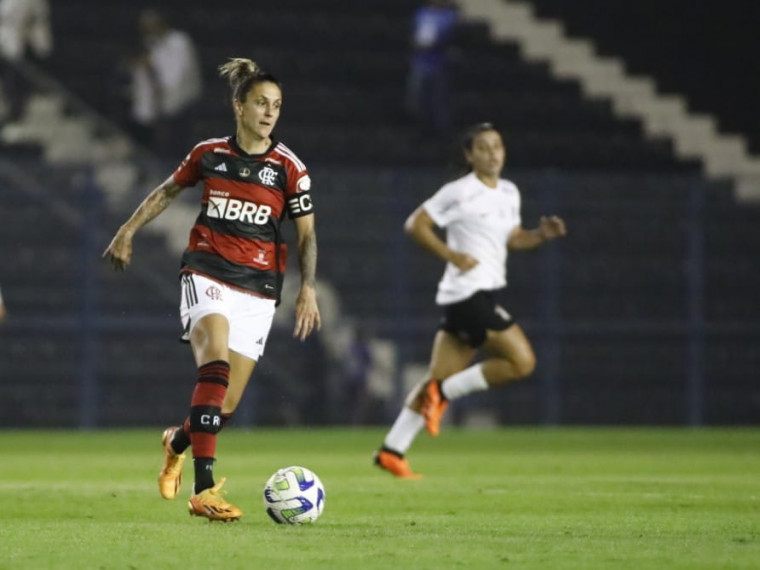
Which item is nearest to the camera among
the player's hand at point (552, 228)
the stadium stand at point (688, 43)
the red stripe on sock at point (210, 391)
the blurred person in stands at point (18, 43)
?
the red stripe on sock at point (210, 391)

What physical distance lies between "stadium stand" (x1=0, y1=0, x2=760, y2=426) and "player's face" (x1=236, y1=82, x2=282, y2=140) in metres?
10.5

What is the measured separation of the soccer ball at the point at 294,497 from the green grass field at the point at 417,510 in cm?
9

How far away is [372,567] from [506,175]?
13.8 metres

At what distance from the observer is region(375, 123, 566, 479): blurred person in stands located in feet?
41.0

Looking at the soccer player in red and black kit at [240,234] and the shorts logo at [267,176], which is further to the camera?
the shorts logo at [267,176]

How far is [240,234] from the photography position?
8.99m

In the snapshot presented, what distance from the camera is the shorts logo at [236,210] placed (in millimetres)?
8977

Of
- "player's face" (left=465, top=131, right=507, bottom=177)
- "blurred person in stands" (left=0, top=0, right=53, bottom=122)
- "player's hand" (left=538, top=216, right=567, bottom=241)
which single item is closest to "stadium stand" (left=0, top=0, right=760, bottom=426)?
"blurred person in stands" (left=0, top=0, right=53, bottom=122)

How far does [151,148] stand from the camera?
21.0 m

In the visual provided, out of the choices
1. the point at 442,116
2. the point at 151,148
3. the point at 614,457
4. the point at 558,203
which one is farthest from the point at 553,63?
the point at 614,457

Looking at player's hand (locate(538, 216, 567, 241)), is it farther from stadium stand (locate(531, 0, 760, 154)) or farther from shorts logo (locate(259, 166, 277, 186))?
stadium stand (locate(531, 0, 760, 154))

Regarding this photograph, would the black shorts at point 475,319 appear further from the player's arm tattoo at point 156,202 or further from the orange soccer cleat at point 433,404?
the player's arm tattoo at point 156,202

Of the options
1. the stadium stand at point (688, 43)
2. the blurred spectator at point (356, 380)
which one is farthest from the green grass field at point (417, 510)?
the stadium stand at point (688, 43)

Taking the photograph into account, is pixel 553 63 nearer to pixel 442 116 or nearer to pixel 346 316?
Answer: pixel 442 116
